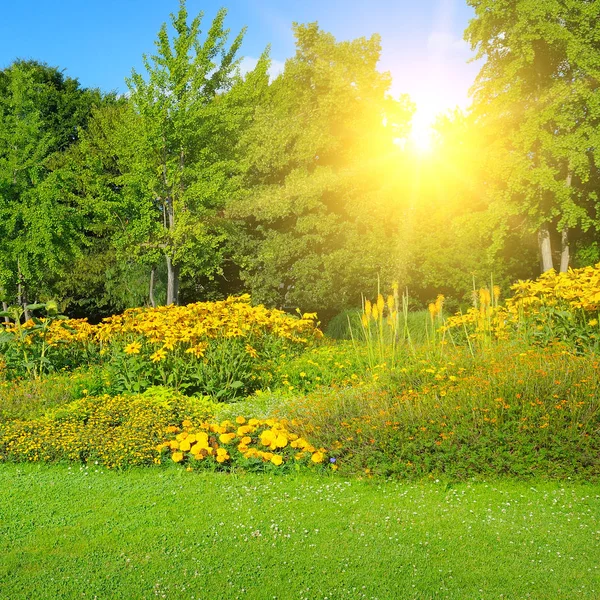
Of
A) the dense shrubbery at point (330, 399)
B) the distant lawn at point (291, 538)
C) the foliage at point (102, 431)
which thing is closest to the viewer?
the distant lawn at point (291, 538)

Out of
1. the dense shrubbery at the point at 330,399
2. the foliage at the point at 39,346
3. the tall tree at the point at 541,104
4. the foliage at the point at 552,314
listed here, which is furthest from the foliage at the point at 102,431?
the tall tree at the point at 541,104

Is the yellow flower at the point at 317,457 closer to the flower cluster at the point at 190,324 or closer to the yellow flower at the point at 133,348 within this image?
the flower cluster at the point at 190,324

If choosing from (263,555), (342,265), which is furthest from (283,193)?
(263,555)

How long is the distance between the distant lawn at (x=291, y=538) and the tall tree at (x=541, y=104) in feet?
46.2

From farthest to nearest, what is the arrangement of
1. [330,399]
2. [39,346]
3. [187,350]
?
[39,346] → [187,350] → [330,399]

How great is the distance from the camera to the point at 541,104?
18250mm

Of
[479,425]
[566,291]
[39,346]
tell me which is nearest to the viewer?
[479,425]

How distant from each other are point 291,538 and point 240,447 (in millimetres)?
1391

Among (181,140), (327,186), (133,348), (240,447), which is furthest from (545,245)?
(240,447)

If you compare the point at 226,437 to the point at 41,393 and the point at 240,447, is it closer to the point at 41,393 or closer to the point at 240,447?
the point at 240,447

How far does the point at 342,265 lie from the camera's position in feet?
61.1

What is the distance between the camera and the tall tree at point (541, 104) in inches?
669

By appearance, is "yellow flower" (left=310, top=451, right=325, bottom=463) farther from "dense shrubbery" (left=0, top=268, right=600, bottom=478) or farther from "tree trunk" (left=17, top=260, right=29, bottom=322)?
"tree trunk" (left=17, top=260, right=29, bottom=322)

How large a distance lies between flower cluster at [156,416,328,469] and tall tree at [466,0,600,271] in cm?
1383
